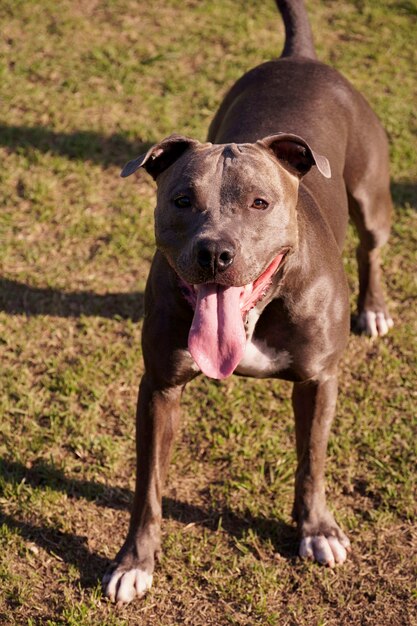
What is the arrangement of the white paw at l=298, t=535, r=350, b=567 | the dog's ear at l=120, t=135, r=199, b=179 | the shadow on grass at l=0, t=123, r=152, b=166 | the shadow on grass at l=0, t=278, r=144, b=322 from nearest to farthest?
the dog's ear at l=120, t=135, r=199, b=179
the white paw at l=298, t=535, r=350, b=567
the shadow on grass at l=0, t=278, r=144, b=322
the shadow on grass at l=0, t=123, r=152, b=166

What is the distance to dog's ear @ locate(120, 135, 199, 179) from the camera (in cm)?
378

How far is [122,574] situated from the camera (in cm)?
429

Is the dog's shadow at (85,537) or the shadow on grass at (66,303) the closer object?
the dog's shadow at (85,537)

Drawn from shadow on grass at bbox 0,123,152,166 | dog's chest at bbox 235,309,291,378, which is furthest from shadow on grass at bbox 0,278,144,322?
dog's chest at bbox 235,309,291,378

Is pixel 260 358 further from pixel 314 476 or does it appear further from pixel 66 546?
pixel 66 546

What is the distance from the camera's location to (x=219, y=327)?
363 cm

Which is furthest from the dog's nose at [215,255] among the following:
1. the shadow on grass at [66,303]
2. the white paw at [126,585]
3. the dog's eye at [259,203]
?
the shadow on grass at [66,303]

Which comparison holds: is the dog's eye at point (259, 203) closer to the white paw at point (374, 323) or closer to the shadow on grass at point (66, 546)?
the shadow on grass at point (66, 546)

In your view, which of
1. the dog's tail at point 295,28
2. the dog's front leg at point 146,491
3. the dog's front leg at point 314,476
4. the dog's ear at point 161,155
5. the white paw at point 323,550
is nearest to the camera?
the dog's ear at point 161,155

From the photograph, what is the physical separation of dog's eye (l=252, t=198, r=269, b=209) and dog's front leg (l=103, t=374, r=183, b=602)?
0.96 metres

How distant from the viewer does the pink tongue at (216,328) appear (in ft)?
11.9

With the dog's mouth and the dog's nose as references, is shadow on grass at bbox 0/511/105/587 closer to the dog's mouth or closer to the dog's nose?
the dog's mouth

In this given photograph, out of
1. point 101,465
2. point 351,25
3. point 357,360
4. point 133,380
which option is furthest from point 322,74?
point 351,25

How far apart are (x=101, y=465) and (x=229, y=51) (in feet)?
14.7
